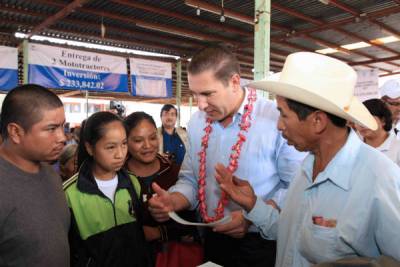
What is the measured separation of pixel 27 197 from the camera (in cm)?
162

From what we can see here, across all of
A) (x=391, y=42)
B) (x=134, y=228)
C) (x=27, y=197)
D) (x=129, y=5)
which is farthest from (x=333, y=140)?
(x=391, y=42)

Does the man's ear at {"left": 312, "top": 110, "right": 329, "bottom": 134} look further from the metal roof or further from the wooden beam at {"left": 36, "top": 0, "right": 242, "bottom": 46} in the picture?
the wooden beam at {"left": 36, "top": 0, "right": 242, "bottom": 46}

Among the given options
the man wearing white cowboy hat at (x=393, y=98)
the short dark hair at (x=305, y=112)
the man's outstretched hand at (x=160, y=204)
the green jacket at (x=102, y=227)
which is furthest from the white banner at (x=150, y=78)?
the short dark hair at (x=305, y=112)

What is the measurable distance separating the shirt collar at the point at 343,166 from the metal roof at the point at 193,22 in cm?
555

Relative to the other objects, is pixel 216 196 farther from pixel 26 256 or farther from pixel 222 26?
pixel 222 26

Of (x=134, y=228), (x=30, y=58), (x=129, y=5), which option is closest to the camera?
(x=134, y=228)

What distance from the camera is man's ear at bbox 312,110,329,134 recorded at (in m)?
1.41

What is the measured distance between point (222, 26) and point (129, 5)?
2559mm

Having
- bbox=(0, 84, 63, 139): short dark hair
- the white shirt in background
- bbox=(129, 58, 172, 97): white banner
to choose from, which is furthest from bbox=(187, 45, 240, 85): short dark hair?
bbox=(129, 58, 172, 97): white banner

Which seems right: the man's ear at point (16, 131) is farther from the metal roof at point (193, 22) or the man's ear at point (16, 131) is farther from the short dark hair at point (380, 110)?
the metal roof at point (193, 22)

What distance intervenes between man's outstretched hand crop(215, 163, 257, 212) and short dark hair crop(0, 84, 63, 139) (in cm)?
91

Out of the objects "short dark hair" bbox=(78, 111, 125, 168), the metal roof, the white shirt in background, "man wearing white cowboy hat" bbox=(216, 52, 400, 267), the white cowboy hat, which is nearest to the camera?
"man wearing white cowboy hat" bbox=(216, 52, 400, 267)

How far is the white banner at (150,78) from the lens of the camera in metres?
8.73

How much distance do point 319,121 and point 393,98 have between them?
325 centimetres
